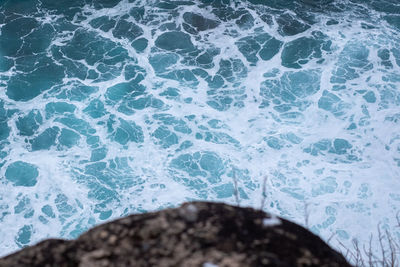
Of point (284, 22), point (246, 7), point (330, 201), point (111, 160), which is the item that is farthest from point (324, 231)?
point (246, 7)

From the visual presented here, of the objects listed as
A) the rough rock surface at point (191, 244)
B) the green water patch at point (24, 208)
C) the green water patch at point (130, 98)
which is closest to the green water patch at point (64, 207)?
the green water patch at point (24, 208)

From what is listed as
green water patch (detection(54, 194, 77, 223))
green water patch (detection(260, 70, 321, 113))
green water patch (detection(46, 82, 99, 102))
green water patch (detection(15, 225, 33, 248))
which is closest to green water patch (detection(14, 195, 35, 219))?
green water patch (detection(15, 225, 33, 248))

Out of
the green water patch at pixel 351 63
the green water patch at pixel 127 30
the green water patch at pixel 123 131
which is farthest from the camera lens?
the green water patch at pixel 127 30

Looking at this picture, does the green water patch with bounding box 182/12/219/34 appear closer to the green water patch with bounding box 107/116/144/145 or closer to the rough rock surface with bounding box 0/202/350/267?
the green water patch with bounding box 107/116/144/145

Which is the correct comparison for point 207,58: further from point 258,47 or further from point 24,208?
point 24,208

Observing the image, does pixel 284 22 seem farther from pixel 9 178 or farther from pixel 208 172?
pixel 9 178

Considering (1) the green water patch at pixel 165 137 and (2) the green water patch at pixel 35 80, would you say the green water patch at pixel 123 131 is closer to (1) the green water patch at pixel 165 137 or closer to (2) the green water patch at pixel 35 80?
(1) the green water patch at pixel 165 137
